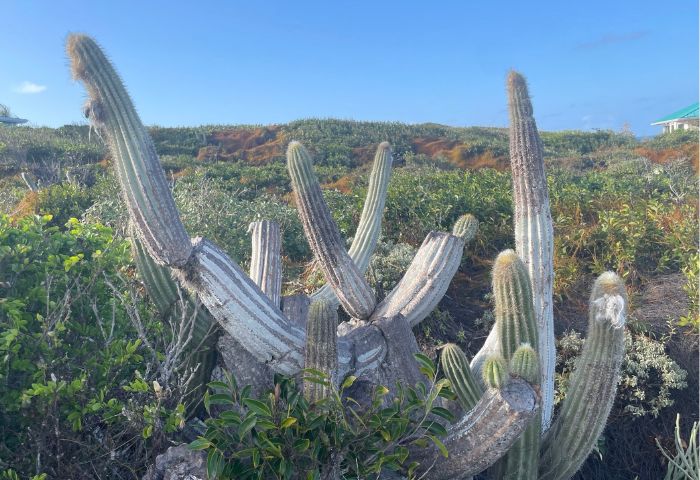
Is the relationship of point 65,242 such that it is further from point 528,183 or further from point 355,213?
point 355,213

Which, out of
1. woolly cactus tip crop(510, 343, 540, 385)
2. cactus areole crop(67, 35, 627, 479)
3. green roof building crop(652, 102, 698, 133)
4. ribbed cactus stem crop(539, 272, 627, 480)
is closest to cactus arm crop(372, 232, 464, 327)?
cactus areole crop(67, 35, 627, 479)

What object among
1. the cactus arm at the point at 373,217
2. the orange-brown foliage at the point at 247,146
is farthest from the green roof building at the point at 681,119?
the cactus arm at the point at 373,217

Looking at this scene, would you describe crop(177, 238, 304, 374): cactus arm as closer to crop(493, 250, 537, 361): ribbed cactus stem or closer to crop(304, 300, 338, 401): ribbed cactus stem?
crop(304, 300, 338, 401): ribbed cactus stem

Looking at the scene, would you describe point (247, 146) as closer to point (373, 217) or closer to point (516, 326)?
point (373, 217)

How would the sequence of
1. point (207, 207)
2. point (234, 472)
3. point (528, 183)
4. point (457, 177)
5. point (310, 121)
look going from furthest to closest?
point (310, 121) < point (457, 177) < point (207, 207) < point (528, 183) < point (234, 472)

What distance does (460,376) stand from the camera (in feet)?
9.49

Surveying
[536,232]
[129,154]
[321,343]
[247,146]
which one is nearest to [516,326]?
[536,232]

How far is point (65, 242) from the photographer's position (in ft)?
10.4

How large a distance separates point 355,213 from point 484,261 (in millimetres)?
1961

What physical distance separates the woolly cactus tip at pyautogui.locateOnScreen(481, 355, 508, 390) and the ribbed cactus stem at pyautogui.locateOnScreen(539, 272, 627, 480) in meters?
0.77

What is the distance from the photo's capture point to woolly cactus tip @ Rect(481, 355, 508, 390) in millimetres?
2430

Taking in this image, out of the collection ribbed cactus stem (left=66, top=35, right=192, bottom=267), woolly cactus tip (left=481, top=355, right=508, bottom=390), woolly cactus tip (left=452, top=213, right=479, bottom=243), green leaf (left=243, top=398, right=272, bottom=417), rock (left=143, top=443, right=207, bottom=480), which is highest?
ribbed cactus stem (left=66, top=35, right=192, bottom=267)

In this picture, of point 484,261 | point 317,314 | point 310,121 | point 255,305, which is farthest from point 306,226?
point 310,121

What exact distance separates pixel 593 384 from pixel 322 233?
75.4 inches
